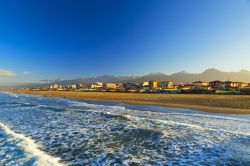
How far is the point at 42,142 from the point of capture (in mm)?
10469

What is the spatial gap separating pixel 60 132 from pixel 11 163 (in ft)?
17.8

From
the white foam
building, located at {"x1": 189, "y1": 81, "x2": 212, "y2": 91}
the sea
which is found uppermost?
building, located at {"x1": 189, "y1": 81, "x2": 212, "y2": 91}

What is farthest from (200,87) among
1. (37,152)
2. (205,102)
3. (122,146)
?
(37,152)

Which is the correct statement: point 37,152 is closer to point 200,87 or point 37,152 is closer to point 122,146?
point 122,146

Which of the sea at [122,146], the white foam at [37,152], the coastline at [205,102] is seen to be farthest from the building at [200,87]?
the white foam at [37,152]

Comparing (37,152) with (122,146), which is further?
(122,146)

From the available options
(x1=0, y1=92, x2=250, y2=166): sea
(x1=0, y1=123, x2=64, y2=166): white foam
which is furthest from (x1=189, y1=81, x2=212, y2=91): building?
(x1=0, y1=123, x2=64, y2=166): white foam

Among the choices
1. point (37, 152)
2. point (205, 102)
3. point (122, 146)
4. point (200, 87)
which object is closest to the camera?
point (37, 152)

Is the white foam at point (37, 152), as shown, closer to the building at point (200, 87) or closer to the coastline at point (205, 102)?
the coastline at point (205, 102)

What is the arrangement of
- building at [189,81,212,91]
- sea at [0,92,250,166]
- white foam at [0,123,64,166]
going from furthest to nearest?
1. building at [189,81,212,91]
2. sea at [0,92,250,166]
3. white foam at [0,123,64,166]

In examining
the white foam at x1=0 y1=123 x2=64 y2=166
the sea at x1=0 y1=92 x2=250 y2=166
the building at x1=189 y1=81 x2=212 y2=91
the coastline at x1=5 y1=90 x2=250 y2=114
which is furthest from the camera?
the building at x1=189 y1=81 x2=212 y2=91

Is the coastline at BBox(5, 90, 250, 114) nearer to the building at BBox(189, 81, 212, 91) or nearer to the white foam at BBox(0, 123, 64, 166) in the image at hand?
the white foam at BBox(0, 123, 64, 166)

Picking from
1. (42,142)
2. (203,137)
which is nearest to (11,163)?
(42,142)

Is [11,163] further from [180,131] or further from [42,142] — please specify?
[180,131]
